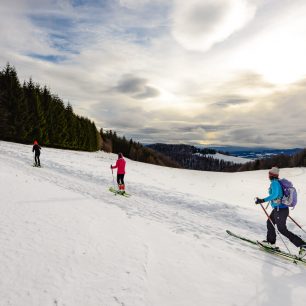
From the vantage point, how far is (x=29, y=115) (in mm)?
42719

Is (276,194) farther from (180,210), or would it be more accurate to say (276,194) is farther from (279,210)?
(180,210)

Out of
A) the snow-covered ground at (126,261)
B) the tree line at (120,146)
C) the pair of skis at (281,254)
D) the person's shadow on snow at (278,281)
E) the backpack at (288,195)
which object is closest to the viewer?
the snow-covered ground at (126,261)

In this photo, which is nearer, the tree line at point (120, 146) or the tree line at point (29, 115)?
the tree line at point (29, 115)

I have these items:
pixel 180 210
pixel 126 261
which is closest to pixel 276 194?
pixel 126 261

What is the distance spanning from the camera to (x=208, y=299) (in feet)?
14.5

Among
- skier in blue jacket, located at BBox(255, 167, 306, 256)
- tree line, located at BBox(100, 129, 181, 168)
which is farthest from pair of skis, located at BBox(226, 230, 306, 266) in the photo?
tree line, located at BBox(100, 129, 181, 168)

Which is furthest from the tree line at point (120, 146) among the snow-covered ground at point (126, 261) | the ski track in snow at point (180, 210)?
the snow-covered ground at point (126, 261)

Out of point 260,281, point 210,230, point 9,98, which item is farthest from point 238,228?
point 9,98

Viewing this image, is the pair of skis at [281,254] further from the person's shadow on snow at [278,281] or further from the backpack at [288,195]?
the backpack at [288,195]

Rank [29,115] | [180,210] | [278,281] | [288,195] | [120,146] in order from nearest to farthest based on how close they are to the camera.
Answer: [278,281] < [288,195] < [180,210] < [29,115] < [120,146]

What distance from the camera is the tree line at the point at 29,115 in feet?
135

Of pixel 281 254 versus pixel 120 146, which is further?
pixel 120 146

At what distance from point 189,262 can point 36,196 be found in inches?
292

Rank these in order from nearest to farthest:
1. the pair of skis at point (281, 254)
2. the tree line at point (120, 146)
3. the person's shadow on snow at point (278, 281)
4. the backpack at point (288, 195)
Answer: the person's shadow on snow at point (278, 281)
the pair of skis at point (281, 254)
the backpack at point (288, 195)
the tree line at point (120, 146)
